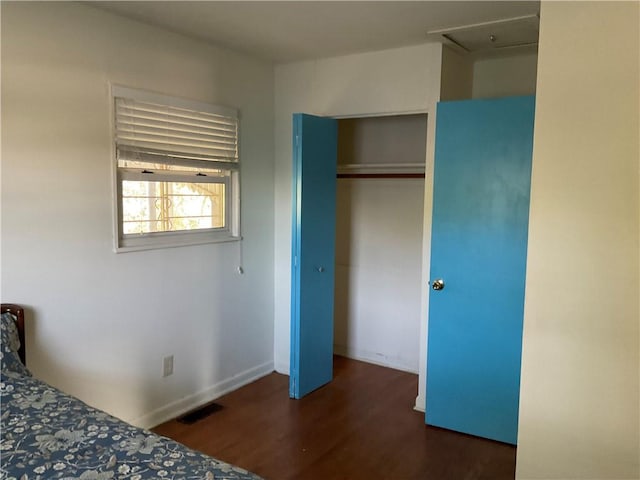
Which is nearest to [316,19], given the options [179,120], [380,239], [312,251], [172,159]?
[179,120]

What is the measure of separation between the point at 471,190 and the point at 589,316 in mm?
1276

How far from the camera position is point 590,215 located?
6.39 ft

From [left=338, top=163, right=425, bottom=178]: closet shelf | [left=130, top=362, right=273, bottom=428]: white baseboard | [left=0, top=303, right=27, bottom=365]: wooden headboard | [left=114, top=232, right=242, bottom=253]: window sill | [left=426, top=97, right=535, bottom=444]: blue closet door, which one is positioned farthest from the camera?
[left=338, top=163, right=425, bottom=178]: closet shelf

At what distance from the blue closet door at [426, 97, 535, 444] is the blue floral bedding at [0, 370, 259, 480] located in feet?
6.13

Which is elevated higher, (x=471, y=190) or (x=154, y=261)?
(x=471, y=190)

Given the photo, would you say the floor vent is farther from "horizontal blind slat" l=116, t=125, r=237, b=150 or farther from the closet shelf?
the closet shelf

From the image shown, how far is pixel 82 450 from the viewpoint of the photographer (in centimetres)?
177

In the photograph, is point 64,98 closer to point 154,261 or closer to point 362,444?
point 154,261

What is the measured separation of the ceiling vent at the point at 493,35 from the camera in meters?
2.99

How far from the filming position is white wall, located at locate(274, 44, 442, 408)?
3.45 meters

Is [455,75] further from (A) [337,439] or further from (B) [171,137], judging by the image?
(A) [337,439]

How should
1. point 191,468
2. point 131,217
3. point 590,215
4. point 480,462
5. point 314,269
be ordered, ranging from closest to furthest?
point 191,468 → point 590,215 → point 480,462 → point 131,217 → point 314,269

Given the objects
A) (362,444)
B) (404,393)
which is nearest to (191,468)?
(362,444)

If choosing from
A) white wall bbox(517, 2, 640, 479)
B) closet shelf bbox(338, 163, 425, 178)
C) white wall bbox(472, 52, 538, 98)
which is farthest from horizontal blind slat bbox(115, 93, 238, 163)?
white wall bbox(517, 2, 640, 479)
